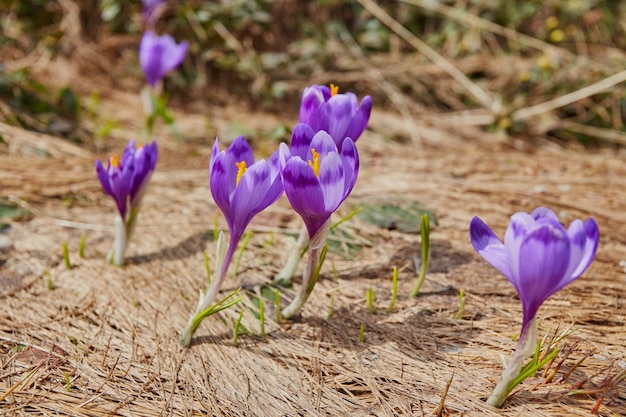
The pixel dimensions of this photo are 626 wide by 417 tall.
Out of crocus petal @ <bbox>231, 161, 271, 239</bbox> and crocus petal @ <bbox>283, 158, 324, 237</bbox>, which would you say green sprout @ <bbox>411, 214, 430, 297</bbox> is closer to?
crocus petal @ <bbox>283, 158, 324, 237</bbox>

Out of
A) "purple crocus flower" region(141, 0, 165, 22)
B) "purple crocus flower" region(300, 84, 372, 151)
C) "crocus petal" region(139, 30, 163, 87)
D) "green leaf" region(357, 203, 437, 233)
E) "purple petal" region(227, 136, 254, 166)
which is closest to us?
"purple petal" region(227, 136, 254, 166)

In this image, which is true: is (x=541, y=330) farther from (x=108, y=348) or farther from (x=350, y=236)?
(x=108, y=348)

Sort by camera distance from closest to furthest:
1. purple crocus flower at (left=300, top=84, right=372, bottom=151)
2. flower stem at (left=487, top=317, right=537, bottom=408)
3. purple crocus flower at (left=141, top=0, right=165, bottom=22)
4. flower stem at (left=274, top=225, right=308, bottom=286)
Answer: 1. flower stem at (left=487, top=317, right=537, bottom=408)
2. purple crocus flower at (left=300, top=84, right=372, bottom=151)
3. flower stem at (left=274, top=225, right=308, bottom=286)
4. purple crocus flower at (left=141, top=0, right=165, bottom=22)

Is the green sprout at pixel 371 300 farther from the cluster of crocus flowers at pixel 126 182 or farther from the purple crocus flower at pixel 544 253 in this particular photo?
the cluster of crocus flowers at pixel 126 182

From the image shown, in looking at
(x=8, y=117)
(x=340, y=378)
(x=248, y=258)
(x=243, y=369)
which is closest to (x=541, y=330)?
(x=340, y=378)

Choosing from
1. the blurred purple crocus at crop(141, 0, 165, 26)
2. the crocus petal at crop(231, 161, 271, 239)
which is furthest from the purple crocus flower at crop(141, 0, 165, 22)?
the crocus petal at crop(231, 161, 271, 239)

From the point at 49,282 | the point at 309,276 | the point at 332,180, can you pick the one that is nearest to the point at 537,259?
the point at 332,180

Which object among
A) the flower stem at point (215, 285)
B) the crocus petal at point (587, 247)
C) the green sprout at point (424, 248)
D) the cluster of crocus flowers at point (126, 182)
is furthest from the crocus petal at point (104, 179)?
the crocus petal at point (587, 247)
